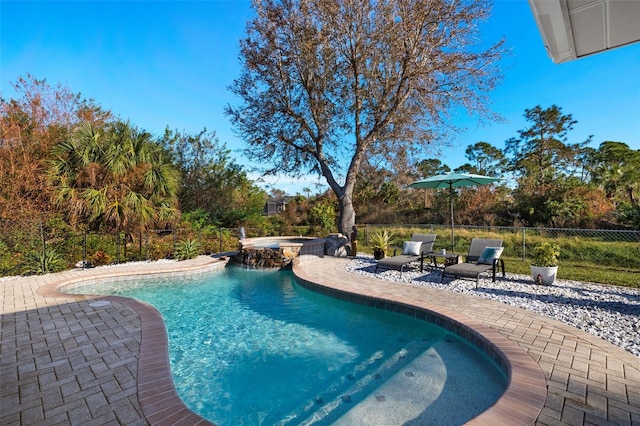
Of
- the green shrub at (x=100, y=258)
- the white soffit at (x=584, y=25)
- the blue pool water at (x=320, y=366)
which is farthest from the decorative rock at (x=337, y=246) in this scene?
the white soffit at (x=584, y=25)

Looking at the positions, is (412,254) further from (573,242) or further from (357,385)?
(573,242)

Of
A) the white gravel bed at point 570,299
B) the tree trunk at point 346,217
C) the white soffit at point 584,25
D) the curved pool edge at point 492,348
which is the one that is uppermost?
the white soffit at point 584,25

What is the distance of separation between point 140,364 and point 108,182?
9.57 m

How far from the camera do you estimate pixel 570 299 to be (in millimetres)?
5645

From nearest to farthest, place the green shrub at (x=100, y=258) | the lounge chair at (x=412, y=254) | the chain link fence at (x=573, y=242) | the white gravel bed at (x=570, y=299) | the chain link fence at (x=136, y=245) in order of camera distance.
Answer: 1. the white gravel bed at (x=570, y=299)
2. the lounge chair at (x=412, y=254)
3. the chain link fence at (x=136, y=245)
4. the chain link fence at (x=573, y=242)
5. the green shrub at (x=100, y=258)

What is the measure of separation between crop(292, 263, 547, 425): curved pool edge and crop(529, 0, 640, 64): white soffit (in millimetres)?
2778

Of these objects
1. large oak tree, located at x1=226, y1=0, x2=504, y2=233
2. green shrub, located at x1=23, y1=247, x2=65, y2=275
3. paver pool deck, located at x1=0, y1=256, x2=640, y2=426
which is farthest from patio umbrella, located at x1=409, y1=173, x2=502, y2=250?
green shrub, located at x1=23, y1=247, x2=65, y2=275

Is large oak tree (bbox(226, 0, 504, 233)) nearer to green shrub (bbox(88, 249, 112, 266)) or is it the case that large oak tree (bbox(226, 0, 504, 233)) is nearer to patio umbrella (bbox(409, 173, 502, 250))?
patio umbrella (bbox(409, 173, 502, 250))

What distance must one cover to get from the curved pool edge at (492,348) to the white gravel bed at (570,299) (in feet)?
4.22

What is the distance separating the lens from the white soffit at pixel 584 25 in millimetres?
1984

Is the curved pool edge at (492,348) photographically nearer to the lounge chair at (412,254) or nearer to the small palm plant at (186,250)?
the lounge chair at (412,254)

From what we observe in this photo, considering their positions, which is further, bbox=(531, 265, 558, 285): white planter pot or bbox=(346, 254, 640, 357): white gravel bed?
bbox=(531, 265, 558, 285): white planter pot

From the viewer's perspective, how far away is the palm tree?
10.1m

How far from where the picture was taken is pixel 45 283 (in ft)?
24.4
